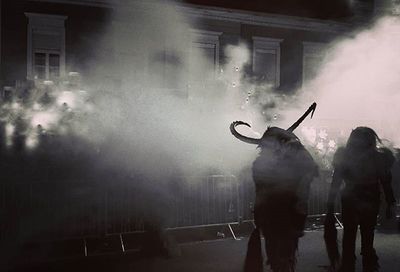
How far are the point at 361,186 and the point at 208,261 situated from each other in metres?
2.39

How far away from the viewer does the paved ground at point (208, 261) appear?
5883mm

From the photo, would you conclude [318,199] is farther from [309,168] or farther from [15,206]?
[15,206]

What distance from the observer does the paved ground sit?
588cm

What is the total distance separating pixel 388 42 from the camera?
12742 millimetres

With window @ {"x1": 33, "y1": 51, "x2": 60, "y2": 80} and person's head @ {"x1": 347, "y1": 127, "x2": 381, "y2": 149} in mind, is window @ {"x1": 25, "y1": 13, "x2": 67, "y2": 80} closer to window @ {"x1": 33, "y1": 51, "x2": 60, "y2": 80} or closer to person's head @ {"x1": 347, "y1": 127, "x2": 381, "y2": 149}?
window @ {"x1": 33, "y1": 51, "x2": 60, "y2": 80}

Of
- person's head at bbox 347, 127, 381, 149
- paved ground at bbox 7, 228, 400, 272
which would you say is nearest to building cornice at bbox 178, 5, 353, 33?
paved ground at bbox 7, 228, 400, 272

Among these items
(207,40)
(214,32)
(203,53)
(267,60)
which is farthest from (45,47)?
(267,60)

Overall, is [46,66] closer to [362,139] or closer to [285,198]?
[362,139]

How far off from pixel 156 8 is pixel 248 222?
11.1 m

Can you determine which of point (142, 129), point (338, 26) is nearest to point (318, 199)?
point (142, 129)

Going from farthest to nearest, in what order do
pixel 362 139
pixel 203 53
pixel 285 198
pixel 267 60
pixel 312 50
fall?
pixel 312 50 < pixel 267 60 < pixel 203 53 < pixel 362 139 < pixel 285 198

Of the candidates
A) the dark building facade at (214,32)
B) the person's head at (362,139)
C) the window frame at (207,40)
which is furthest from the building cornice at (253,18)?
the person's head at (362,139)

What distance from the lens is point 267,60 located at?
63.0 ft

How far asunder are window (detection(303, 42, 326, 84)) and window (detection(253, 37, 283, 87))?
1.42 metres
